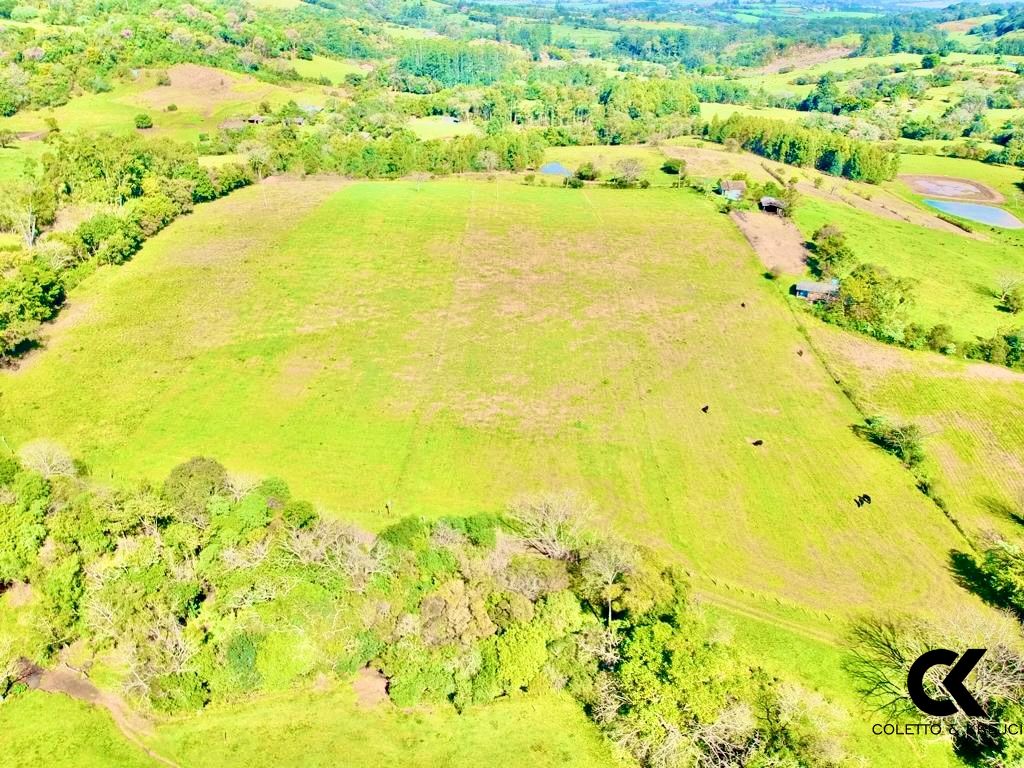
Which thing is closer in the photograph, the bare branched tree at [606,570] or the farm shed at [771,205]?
the bare branched tree at [606,570]

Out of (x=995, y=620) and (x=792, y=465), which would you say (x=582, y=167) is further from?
(x=995, y=620)

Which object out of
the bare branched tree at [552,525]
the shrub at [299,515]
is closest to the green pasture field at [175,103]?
the shrub at [299,515]

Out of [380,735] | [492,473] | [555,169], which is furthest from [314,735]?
[555,169]

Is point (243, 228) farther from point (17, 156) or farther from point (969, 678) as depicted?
point (969, 678)

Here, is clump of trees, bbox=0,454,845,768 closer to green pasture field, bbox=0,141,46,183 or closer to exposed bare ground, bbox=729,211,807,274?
exposed bare ground, bbox=729,211,807,274

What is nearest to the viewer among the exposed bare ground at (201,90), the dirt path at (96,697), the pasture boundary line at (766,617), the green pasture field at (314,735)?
the green pasture field at (314,735)

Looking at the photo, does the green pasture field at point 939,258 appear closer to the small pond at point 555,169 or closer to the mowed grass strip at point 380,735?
the small pond at point 555,169

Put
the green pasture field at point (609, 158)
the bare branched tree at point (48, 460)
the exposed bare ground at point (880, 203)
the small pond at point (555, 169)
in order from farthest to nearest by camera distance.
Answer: the small pond at point (555, 169)
the green pasture field at point (609, 158)
the exposed bare ground at point (880, 203)
the bare branched tree at point (48, 460)
